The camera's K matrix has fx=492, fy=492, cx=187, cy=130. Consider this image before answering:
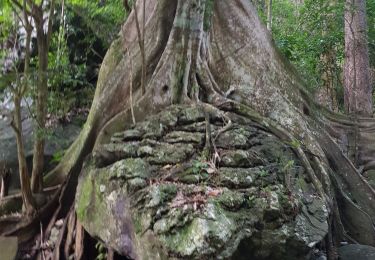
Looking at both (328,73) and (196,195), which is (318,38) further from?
(196,195)

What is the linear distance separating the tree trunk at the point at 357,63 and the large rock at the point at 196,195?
163 inches

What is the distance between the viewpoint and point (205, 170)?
12.5 feet

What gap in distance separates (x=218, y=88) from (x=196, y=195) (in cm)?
183

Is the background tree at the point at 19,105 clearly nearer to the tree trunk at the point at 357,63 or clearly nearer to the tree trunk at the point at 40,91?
the tree trunk at the point at 40,91

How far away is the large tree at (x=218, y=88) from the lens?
4.79 m

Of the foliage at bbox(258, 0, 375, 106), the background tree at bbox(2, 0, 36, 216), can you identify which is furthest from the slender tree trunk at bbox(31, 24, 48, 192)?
the foliage at bbox(258, 0, 375, 106)

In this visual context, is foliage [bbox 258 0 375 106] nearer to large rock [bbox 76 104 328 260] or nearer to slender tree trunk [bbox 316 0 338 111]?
slender tree trunk [bbox 316 0 338 111]

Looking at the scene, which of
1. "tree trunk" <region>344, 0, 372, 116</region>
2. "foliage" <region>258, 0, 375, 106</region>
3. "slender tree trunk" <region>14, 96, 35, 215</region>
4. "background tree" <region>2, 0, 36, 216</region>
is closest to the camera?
"background tree" <region>2, 0, 36, 216</region>

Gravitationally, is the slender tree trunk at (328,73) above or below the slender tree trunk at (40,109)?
above

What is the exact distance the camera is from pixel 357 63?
27.1ft

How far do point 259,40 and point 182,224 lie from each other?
3236mm

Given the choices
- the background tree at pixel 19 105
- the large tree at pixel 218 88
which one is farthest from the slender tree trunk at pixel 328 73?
the background tree at pixel 19 105

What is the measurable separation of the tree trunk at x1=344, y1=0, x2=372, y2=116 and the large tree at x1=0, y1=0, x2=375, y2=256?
243 cm

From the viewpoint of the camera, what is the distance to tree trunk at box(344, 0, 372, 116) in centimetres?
807
